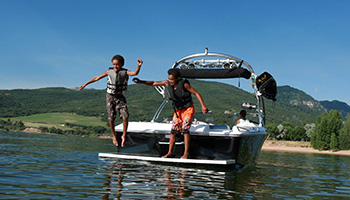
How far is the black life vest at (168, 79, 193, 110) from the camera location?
23.5 feet

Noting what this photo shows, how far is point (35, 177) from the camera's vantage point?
4.83 m

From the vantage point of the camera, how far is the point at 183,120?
23.4ft

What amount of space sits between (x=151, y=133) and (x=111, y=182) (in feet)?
9.59

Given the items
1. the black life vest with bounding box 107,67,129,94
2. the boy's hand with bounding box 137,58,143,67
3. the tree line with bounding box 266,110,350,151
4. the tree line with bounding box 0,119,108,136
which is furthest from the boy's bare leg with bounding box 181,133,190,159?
the tree line with bounding box 0,119,108,136

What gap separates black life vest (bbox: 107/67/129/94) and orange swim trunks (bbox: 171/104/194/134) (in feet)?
4.22

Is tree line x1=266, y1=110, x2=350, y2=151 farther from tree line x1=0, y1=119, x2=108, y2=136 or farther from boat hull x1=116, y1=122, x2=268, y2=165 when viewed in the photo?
boat hull x1=116, y1=122, x2=268, y2=165

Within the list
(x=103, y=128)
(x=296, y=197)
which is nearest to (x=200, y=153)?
(x=296, y=197)

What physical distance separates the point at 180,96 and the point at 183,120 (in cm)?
50

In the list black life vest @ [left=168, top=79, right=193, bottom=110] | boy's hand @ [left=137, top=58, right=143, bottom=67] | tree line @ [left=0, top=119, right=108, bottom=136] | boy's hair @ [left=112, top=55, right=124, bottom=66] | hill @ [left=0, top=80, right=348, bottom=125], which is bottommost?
tree line @ [left=0, top=119, right=108, bottom=136]

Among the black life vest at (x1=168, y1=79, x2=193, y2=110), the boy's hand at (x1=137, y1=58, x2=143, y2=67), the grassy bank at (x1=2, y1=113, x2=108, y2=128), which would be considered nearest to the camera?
the boy's hand at (x1=137, y1=58, x2=143, y2=67)

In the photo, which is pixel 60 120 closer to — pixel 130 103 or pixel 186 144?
pixel 130 103

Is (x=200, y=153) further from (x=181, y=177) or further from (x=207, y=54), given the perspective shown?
(x=207, y=54)

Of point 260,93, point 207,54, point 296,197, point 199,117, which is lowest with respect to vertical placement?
point 296,197

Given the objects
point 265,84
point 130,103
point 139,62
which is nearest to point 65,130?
point 130,103
